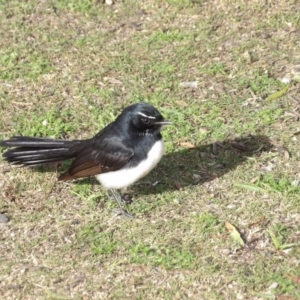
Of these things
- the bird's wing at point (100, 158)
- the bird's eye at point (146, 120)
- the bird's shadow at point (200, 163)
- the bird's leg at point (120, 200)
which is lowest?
the bird's shadow at point (200, 163)

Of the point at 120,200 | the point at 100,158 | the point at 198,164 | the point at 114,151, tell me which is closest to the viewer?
the point at 114,151

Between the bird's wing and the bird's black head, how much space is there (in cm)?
22

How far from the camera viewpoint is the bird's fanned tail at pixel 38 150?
22.9ft

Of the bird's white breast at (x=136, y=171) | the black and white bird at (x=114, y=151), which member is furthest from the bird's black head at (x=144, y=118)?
the bird's white breast at (x=136, y=171)

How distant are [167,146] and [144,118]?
4.33ft

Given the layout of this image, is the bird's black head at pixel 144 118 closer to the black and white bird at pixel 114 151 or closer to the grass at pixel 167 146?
the black and white bird at pixel 114 151

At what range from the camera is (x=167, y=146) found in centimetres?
775

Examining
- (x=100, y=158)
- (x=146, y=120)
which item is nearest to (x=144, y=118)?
(x=146, y=120)

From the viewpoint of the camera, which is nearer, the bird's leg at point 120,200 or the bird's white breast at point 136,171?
the bird's white breast at point 136,171

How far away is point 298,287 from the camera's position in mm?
5812

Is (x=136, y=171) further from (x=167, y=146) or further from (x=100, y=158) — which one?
(x=167, y=146)

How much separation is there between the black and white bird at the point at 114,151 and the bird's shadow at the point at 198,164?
433 millimetres

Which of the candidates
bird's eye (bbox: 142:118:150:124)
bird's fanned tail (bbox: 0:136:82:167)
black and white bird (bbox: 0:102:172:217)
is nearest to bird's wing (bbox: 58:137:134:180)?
black and white bird (bbox: 0:102:172:217)

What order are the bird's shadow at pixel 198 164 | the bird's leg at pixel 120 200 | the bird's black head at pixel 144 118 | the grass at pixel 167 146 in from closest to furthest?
the grass at pixel 167 146
the bird's black head at pixel 144 118
the bird's leg at pixel 120 200
the bird's shadow at pixel 198 164
